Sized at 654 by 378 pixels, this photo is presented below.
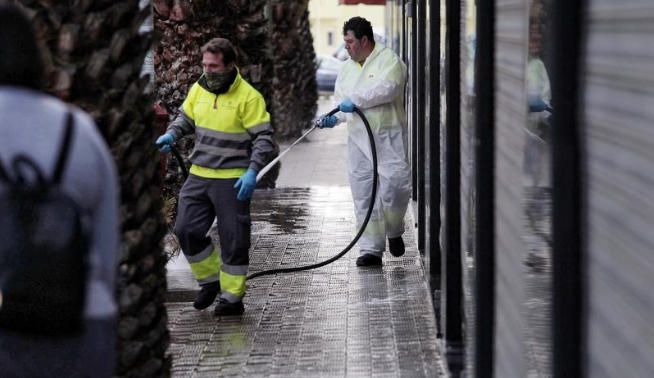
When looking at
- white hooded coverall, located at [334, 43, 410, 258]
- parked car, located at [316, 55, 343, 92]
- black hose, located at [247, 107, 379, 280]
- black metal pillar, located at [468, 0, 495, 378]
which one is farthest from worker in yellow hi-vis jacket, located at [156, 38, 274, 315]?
parked car, located at [316, 55, 343, 92]

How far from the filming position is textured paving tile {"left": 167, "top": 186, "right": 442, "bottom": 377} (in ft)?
23.6

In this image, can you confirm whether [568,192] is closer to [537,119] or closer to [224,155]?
[537,119]

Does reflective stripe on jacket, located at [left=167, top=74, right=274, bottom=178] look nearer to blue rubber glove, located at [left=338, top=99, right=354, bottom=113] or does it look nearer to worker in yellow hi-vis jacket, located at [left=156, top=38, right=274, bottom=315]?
worker in yellow hi-vis jacket, located at [left=156, top=38, right=274, bottom=315]

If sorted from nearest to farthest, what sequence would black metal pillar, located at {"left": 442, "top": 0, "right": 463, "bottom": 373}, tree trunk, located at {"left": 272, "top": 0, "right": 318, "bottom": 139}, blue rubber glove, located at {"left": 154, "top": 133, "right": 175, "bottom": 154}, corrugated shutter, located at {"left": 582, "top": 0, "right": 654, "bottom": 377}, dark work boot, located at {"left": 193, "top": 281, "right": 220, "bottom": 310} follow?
corrugated shutter, located at {"left": 582, "top": 0, "right": 654, "bottom": 377}, black metal pillar, located at {"left": 442, "top": 0, "right": 463, "bottom": 373}, blue rubber glove, located at {"left": 154, "top": 133, "right": 175, "bottom": 154}, dark work boot, located at {"left": 193, "top": 281, "right": 220, "bottom": 310}, tree trunk, located at {"left": 272, "top": 0, "right": 318, "bottom": 139}

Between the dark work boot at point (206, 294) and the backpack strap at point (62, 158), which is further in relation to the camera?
the dark work boot at point (206, 294)

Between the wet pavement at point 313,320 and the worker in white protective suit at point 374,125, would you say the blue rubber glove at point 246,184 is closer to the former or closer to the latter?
the wet pavement at point 313,320

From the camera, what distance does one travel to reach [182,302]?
9.03m

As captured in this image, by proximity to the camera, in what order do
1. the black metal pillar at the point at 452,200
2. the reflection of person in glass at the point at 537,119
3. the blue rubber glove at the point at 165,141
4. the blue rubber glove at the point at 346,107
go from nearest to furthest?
the reflection of person in glass at the point at 537,119 < the black metal pillar at the point at 452,200 < the blue rubber glove at the point at 165,141 < the blue rubber glove at the point at 346,107

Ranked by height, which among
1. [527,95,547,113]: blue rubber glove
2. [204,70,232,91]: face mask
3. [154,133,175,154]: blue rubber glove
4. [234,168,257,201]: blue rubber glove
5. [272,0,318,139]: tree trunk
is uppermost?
[527,95,547,113]: blue rubber glove

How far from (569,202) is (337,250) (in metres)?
8.19

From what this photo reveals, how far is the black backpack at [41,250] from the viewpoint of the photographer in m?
3.51

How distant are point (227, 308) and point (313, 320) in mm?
560

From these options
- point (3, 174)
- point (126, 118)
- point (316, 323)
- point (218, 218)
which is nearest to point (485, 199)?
point (126, 118)

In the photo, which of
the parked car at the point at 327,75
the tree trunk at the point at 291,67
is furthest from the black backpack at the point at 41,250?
the parked car at the point at 327,75
